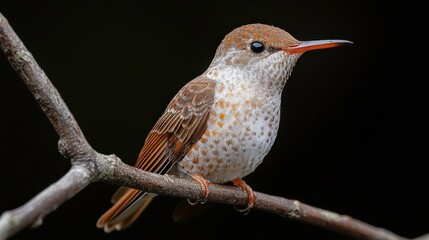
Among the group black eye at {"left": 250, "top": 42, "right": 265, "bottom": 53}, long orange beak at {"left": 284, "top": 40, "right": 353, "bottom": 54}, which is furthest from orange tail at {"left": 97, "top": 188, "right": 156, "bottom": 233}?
long orange beak at {"left": 284, "top": 40, "right": 353, "bottom": 54}

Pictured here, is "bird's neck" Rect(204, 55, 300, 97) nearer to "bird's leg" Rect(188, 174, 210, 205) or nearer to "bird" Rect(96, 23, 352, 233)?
"bird" Rect(96, 23, 352, 233)

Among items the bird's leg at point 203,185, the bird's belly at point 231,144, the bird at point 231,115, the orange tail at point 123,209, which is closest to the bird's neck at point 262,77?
the bird at point 231,115

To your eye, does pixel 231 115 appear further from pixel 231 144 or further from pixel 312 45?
pixel 312 45

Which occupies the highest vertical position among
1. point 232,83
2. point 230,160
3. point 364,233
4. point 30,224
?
point 30,224

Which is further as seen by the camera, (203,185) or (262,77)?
(262,77)

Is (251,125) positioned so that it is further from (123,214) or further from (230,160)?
(123,214)

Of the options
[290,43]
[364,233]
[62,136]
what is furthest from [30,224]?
[290,43]

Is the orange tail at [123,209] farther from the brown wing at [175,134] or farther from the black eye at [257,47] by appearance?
the black eye at [257,47]

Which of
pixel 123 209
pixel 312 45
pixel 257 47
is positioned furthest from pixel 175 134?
pixel 312 45
